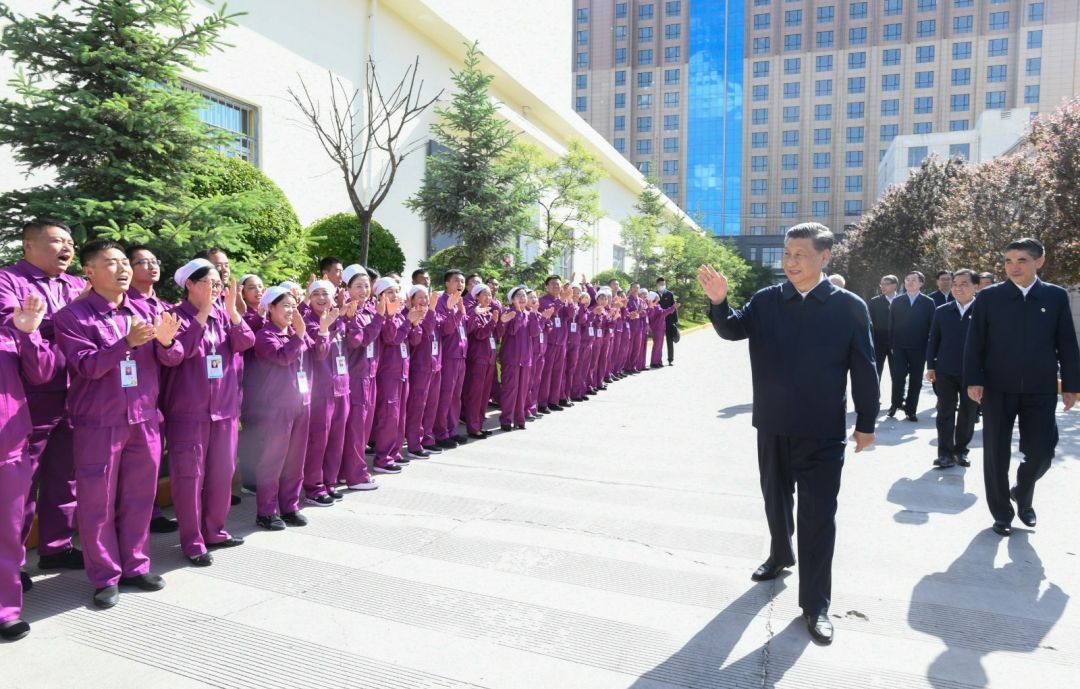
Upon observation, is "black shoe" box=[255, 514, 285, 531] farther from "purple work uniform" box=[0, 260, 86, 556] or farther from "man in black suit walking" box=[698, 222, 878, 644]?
"man in black suit walking" box=[698, 222, 878, 644]

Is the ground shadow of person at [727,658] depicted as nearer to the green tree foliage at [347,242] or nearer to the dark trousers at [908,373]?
the dark trousers at [908,373]

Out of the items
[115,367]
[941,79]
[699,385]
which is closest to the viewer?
[115,367]

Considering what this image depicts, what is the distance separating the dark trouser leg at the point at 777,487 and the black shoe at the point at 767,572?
0.03 meters

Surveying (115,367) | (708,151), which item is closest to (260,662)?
(115,367)

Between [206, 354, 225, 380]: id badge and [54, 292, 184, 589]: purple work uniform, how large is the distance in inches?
16.5

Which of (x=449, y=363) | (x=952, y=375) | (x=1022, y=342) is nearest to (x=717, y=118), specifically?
(x=952, y=375)

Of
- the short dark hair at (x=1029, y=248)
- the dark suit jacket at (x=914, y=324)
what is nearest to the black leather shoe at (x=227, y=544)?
the short dark hair at (x=1029, y=248)

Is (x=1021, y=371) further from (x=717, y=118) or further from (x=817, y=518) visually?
(x=717, y=118)

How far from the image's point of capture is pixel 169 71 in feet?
20.5

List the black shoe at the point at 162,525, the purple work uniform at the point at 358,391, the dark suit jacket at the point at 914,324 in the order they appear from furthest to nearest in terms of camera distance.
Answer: the dark suit jacket at the point at 914,324
the purple work uniform at the point at 358,391
the black shoe at the point at 162,525

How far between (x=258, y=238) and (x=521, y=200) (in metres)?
7.43

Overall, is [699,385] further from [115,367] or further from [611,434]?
[115,367]

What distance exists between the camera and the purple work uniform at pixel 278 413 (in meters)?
5.18

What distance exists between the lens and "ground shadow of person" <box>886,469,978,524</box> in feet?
19.0
